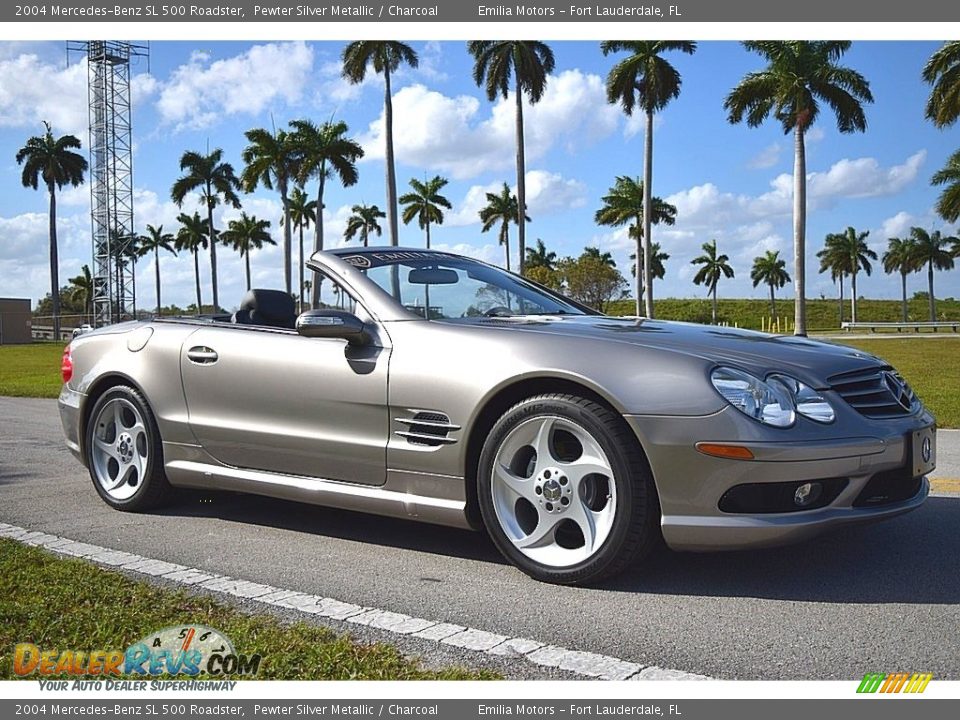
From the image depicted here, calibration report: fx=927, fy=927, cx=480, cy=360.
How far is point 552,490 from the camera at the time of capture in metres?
3.79

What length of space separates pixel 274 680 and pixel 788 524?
1.95 metres

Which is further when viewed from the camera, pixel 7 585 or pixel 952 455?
pixel 952 455

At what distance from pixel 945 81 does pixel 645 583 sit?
35709 mm

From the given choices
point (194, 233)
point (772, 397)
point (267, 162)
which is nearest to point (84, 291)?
point (194, 233)

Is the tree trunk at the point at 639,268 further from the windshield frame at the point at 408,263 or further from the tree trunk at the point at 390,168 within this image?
the windshield frame at the point at 408,263

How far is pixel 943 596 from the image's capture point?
3525mm

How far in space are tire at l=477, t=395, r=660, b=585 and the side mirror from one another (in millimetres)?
822

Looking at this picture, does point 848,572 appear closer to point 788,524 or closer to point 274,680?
point 788,524

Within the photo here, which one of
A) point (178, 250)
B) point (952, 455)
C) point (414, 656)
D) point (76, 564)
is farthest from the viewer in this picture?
point (178, 250)

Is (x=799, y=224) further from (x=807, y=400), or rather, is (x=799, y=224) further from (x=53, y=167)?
(x=53, y=167)

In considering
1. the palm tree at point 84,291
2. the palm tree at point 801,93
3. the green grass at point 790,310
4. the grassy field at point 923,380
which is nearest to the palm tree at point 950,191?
the palm tree at point 801,93

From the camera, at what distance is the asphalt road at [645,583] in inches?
118

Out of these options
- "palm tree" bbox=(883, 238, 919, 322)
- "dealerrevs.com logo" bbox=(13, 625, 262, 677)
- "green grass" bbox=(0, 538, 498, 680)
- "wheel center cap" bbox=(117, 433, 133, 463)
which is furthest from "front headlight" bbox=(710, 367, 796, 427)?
"palm tree" bbox=(883, 238, 919, 322)
